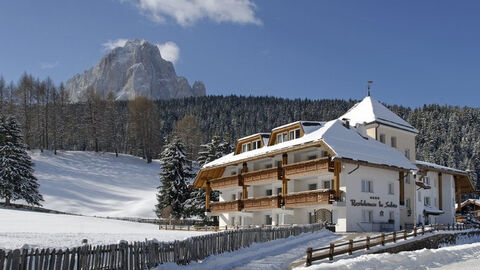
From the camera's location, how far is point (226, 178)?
54.6m

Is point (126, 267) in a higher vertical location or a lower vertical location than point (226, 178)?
lower

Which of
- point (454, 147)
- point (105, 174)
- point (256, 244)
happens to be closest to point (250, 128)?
point (454, 147)

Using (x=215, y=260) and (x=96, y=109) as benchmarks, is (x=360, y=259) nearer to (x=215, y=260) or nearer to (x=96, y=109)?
(x=215, y=260)

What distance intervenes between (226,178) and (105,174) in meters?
40.4

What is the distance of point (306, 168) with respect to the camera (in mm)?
42781

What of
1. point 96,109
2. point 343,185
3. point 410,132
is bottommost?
point 343,185

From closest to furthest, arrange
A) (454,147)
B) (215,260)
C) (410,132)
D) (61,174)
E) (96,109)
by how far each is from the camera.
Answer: (215,260), (410,132), (61,174), (96,109), (454,147)

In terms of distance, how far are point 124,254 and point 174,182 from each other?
158 feet

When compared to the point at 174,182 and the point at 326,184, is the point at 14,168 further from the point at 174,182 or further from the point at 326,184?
the point at 326,184

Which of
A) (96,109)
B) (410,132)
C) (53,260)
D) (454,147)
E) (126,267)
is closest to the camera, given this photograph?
(53,260)

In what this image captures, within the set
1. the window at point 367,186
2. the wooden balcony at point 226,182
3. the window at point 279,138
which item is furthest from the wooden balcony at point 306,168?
the wooden balcony at point 226,182

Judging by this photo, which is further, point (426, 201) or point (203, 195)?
point (203, 195)

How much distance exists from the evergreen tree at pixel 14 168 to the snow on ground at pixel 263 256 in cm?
4190

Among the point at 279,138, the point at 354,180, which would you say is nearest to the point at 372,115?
the point at 279,138
